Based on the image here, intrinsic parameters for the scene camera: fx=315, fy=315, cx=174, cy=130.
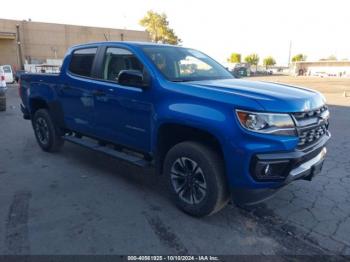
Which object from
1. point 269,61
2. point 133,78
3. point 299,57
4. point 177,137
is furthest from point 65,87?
point 299,57

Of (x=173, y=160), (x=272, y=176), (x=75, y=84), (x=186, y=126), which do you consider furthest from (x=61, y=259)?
(x=75, y=84)

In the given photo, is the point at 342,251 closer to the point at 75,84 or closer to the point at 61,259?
the point at 61,259

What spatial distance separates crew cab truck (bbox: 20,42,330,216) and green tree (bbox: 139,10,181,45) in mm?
51633

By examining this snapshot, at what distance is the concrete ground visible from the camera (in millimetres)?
2994

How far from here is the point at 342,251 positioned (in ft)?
9.61

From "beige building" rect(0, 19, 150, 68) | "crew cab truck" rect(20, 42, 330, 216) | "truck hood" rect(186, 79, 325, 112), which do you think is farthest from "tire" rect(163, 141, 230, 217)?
"beige building" rect(0, 19, 150, 68)

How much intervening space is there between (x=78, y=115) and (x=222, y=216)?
2740mm

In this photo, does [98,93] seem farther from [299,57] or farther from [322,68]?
[299,57]

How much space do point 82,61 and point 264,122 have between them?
10.5ft

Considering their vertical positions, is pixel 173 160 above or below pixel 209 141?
below

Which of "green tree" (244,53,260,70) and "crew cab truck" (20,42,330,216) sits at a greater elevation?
"green tree" (244,53,260,70)

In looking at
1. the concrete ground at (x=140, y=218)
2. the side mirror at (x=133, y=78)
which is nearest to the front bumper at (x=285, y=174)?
the concrete ground at (x=140, y=218)

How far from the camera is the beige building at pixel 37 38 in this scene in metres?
39.1

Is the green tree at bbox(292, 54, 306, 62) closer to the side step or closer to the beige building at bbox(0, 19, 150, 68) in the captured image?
the beige building at bbox(0, 19, 150, 68)
